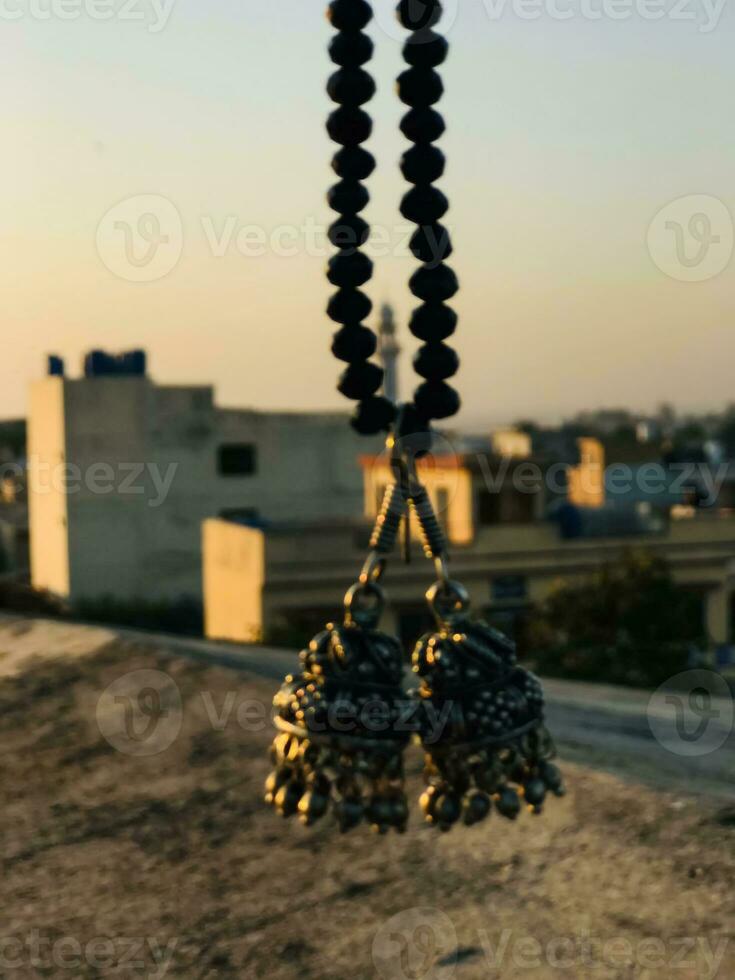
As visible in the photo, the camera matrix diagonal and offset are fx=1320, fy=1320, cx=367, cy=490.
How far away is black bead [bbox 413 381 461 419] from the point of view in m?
2.60

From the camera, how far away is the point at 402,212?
2598 mm

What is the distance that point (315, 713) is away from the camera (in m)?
2.64

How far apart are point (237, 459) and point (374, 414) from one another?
1195 inches

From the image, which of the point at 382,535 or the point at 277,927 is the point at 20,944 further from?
the point at 382,535

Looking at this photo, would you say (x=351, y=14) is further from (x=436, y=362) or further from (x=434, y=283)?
(x=436, y=362)

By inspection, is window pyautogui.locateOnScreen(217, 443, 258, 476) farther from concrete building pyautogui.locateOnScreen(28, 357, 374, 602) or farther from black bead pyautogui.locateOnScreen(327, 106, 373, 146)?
black bead pyautogui.locateOnScreen(327, 106, 373, 146)

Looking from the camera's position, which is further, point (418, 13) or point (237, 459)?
point (237, 459)

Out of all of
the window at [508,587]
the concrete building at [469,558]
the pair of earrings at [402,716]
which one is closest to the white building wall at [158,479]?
the concrete building at [469,558]

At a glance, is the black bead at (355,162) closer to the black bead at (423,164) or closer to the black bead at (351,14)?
the black bead at (423,164)

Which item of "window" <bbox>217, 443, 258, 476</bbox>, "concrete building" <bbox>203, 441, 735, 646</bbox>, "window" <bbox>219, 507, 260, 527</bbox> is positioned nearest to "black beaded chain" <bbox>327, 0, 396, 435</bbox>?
"concrete building" <bbox>203, 441, 735, 646</bbox>

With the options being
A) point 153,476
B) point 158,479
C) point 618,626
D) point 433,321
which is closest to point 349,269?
point 433,321

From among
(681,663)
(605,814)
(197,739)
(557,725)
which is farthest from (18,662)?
(681,663)

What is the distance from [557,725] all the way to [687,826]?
127 centimetres

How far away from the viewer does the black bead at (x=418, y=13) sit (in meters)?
2.54
